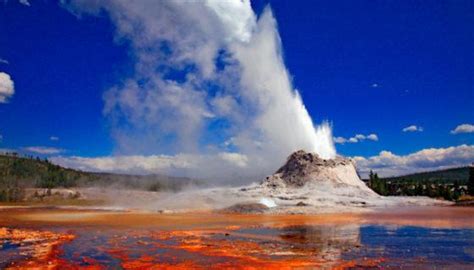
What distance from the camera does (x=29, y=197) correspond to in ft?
338

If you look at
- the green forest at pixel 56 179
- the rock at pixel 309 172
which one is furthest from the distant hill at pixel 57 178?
the rock at pixel 309 172

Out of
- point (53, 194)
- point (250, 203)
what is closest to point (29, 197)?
point (53, 194)

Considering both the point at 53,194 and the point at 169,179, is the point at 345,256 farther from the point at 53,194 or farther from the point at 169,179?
the point at 169,179

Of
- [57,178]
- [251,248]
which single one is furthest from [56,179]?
[251,248]

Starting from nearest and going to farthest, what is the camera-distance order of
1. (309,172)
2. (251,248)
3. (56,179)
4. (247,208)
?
(251,248) < (247,208) < (309,172) < (56,179)

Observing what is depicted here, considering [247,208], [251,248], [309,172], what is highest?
[309,172]

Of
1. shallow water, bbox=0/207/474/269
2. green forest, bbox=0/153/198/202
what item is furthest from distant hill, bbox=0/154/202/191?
shallow water, bbox=0/207/474/269

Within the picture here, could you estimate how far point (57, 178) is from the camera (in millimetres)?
138125

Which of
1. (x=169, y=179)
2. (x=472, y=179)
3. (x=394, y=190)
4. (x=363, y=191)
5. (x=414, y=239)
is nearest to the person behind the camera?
(x=414, y=239)

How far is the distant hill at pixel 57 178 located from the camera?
133750mm

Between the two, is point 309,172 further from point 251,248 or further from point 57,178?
point 57,178

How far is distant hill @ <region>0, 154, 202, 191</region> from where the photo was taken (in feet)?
439

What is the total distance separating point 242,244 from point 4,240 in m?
13.6

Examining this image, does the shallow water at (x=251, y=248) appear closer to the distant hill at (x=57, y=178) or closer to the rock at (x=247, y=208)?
the rock at (x=247, y=208)
